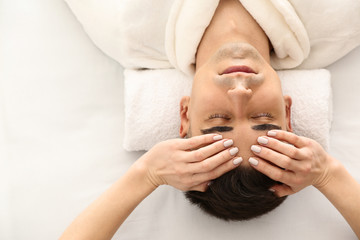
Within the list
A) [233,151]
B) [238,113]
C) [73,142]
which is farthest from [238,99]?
[73,142]

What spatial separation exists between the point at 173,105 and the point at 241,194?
48cm

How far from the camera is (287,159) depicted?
3.43 feet

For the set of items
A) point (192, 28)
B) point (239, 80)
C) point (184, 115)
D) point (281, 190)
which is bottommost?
point (281, 190)

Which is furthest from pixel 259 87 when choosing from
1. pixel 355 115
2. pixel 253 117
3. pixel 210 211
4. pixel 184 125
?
pixel 355 115

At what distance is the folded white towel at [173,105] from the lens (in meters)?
1.37

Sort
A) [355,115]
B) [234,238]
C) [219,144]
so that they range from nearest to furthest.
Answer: [219,144], [234,238], [355,115]

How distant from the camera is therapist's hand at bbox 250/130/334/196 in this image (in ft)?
3.44

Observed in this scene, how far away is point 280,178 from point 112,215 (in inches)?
22.1

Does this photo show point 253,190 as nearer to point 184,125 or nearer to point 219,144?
point 219,144

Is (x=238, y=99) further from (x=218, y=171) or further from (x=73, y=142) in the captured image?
(x=73, y=142)

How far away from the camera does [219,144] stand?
107cm

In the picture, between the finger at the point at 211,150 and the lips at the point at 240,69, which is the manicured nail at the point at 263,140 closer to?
the finger at the point at 211,150

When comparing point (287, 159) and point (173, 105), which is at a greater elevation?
point (173, 105)

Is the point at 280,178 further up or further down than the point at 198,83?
further down
